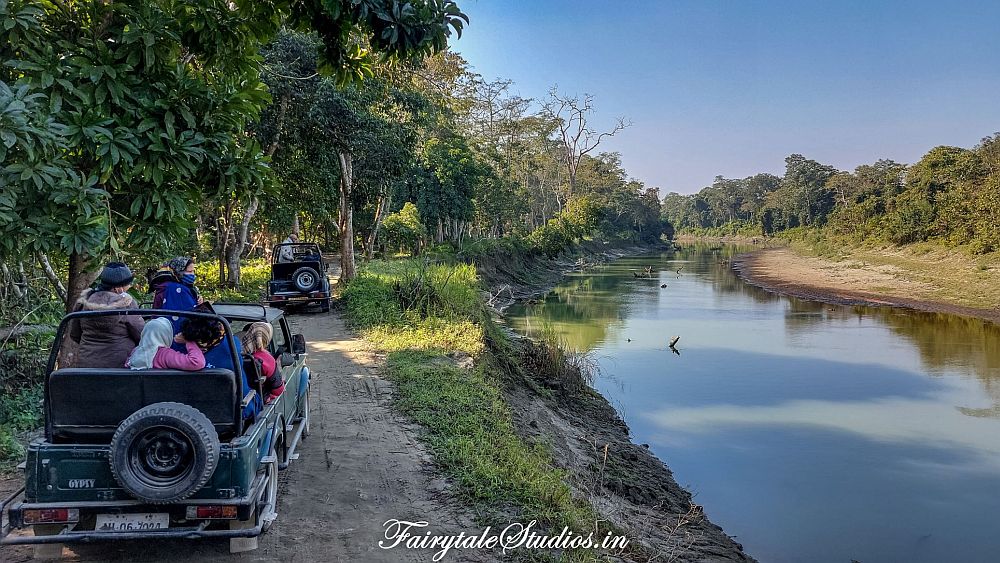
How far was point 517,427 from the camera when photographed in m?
8.20

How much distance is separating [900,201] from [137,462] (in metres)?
51.0

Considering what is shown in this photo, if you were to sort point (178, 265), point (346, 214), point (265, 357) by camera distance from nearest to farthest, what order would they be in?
point (265, 357)
point (178, 265)
point (346, 214)

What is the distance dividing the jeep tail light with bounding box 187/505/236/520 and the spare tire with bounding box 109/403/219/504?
14cm

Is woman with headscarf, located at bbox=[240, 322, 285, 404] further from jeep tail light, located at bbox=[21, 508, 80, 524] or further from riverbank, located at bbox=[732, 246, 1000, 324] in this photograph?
riverbank, located at bbox=[732, 246, 1000, 324]

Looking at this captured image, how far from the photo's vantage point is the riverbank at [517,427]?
5.53 meters

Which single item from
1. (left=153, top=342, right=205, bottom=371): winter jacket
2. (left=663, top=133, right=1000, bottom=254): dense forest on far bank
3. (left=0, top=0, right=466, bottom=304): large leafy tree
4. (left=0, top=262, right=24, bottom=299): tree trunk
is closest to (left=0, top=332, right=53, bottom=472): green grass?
(left=0, top=262, right=24, bottom=299): tree trunk

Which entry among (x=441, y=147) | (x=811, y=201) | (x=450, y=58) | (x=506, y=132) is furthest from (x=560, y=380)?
(x=811, y=201)

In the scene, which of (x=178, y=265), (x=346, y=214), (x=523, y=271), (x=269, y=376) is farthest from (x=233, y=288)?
(x=523, y=271)

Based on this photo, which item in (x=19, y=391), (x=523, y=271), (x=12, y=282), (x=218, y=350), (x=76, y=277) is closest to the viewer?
(x=218, y=350)

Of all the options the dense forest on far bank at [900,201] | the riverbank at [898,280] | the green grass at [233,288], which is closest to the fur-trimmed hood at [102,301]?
the green grass at [233,288]

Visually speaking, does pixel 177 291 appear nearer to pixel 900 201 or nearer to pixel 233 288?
pixel 233 288

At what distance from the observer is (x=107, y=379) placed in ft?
11.9

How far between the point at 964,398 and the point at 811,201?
→ 6681 cm

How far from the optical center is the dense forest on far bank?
3459 cm
